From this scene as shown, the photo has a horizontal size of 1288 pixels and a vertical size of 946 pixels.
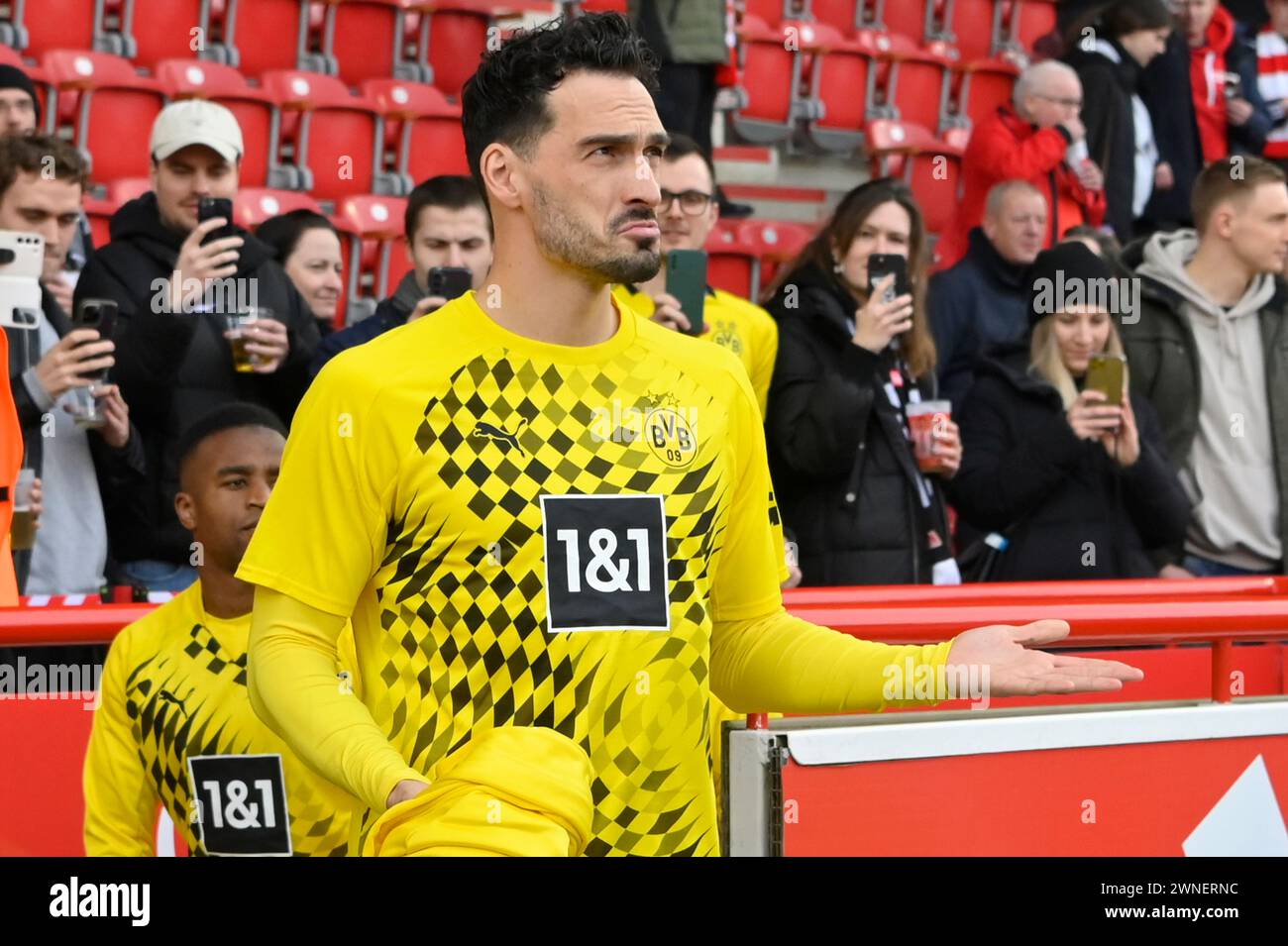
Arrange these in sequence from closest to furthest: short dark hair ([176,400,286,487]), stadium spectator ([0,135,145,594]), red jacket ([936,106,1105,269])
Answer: short dark hair ([176,400,286,487])
stadium spectator ([0,135,145,594])
red jacket ([936,106,1105,269])

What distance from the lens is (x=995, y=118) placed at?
9.27 m

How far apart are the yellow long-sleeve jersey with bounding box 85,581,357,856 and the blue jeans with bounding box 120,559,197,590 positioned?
1.55m

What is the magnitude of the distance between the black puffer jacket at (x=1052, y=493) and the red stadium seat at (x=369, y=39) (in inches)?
215

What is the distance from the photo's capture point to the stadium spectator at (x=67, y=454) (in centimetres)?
514

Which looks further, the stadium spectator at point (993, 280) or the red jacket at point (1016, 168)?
the red jacket at point (1016, 168)

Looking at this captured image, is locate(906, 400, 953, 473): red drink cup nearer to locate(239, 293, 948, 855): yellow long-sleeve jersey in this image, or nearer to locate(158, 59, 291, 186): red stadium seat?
locate(239, 293, 948, 855): yellow long-sleeve jersey

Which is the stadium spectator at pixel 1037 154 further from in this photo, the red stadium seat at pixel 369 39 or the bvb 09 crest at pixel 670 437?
the bvb 09 crest at pixel 670 437

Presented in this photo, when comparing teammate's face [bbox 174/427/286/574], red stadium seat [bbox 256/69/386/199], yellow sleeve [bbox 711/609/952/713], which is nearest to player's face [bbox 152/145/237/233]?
teammate's face [bbox 174/427/286/574]

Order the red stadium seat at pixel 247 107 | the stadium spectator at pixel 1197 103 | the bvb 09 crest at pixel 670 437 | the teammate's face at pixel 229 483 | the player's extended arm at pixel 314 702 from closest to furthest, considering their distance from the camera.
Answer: the player's extended arm at pixel 314 702 → the bvb 09 crest at pixel 670 437 → the teammate's face at pixel 229 483 → the red stadium seat at pixel 247 107 → the stadium spectator at pixel 1197 103

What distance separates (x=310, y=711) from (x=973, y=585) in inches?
73.7

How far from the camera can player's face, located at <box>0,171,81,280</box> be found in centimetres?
580

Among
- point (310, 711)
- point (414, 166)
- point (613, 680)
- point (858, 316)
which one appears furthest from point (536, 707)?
point (414, 166)

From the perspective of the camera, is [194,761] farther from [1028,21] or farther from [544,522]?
[1028,21]

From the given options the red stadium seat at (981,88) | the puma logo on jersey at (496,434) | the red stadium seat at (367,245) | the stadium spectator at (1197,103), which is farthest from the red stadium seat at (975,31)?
the puma logo on jersey at (496,434)
